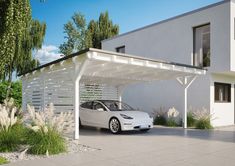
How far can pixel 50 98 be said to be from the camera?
1255 centimetres

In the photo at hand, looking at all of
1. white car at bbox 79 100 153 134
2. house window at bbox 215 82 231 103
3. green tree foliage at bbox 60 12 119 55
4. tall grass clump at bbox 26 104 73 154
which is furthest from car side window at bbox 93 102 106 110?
green tree foliage at bbox 60 12 119 55

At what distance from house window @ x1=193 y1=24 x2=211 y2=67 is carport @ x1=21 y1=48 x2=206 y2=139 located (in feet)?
5.96

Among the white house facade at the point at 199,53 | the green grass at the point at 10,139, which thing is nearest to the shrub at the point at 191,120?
the white house facade at the point at 199,53

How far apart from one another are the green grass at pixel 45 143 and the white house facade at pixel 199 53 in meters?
9.75

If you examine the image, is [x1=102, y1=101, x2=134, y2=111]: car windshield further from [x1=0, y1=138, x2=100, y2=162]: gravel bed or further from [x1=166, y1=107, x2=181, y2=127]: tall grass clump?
[x1=0, y1=138, x2=100, y2=162]: gravel bed

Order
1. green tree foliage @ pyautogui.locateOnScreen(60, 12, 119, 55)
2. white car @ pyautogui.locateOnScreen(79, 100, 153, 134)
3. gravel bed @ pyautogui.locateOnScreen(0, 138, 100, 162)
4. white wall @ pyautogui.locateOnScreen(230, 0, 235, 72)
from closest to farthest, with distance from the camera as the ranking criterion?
1. gravel bed @ pyautogui.locateOnScreen(0, 138, 100, 162)
2. white car @ pyautogui.locateOnScreen(79, 100, 153, 134)
3. white wall @ pyautogui.locateOnScreen(230, 0, 235, 72)
4. green tree foliage @ pyautogui.locateOnScreen(60, 12, 119, 55)

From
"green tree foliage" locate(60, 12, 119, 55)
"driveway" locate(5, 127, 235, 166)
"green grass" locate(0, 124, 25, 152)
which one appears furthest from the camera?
"green tree foliage" locate(60, 12, 119, 55)

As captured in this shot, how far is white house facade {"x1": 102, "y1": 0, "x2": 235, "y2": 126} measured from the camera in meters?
13.6

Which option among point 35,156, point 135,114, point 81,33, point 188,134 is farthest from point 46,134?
point 81,33

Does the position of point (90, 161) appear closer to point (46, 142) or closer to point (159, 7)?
point (46, 142)

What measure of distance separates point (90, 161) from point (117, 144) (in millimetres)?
2458

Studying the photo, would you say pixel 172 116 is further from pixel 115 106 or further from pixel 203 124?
pixel 115 106

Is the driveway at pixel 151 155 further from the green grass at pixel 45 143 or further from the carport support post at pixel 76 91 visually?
the carport support post at pixel 76 91

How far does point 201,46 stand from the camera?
15.0 meters
